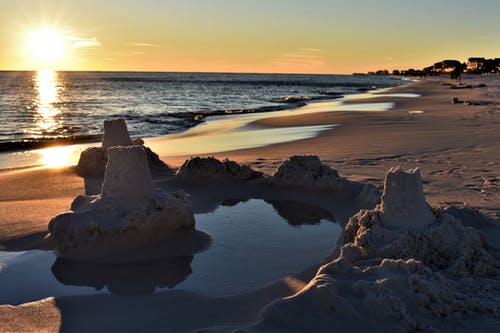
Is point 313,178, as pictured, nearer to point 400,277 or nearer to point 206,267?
point 206,267

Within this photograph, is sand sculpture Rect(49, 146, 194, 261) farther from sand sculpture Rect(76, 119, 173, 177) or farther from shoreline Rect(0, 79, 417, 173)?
shoreline Rect(0, 79, 417, 173)

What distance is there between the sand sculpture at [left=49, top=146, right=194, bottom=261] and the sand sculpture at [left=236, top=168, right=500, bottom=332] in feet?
7.57

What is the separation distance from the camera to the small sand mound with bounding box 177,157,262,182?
841 centimetres

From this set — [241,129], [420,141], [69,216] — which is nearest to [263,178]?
[69,216]

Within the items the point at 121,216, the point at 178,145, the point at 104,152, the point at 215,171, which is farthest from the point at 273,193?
the point at 178,145

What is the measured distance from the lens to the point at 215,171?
8.41 meters

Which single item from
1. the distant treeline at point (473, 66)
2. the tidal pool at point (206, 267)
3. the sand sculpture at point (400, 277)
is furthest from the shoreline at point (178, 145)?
the distant treeline at point (473, 66)

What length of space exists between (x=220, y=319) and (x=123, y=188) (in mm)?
2648

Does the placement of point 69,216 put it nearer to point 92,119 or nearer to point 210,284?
point 210,284

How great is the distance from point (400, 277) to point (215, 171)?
5.21m

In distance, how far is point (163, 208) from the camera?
584 centimetres

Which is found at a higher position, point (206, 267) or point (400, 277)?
point (400, 277)

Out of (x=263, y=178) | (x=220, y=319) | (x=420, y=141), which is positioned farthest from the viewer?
(x=420, y=141)

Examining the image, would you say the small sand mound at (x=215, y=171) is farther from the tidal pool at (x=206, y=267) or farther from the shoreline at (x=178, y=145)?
the shoreline at (x=178, y=145)
